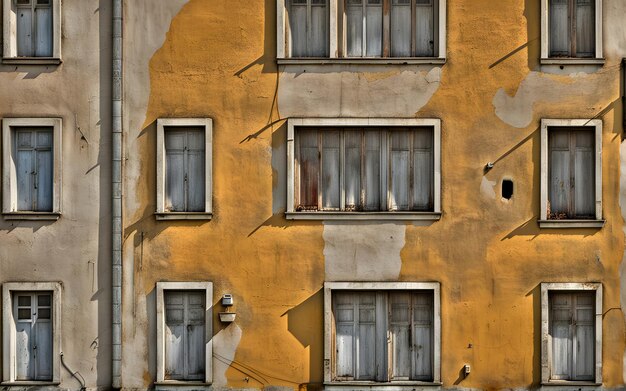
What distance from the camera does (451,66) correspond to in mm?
18266

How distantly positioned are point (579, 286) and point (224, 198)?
847 cm

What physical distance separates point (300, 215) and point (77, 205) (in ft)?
Answer: 17.2

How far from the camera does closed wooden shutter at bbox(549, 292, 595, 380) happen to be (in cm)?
1831

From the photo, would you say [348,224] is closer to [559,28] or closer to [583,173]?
[583,173]

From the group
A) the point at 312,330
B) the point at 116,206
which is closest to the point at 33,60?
the point at 116,206

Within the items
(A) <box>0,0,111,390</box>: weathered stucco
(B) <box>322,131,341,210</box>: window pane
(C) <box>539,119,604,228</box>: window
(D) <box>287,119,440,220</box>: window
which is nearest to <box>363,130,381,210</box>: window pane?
(D) <box>287,119,440,220</box>: window

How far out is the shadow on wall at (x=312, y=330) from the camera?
59.7ft

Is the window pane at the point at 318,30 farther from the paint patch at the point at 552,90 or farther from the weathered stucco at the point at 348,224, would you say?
the paint patch at the point at 552,90

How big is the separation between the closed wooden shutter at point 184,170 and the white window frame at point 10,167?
98.2 inches

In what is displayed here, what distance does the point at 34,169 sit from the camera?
18484 mm

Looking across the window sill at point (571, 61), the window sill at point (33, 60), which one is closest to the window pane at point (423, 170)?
the window sill at point (571, 61)

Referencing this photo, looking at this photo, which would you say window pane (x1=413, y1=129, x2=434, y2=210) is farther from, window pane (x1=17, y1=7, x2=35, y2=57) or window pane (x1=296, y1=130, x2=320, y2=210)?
window pane (x1=17, y1=7, x2=35, y2=57)

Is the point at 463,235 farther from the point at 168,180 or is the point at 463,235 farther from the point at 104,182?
the point at 104,182

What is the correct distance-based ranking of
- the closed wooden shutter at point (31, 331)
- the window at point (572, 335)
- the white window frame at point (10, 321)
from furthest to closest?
the closed wooden shutter at point (31, 331), the window at point (572, 335), the white window frame at point (10, 321)
